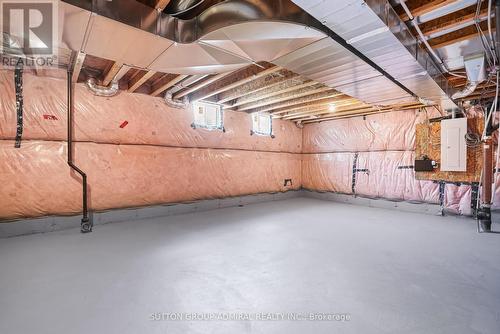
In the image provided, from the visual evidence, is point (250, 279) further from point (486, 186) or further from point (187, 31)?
point (486, 186)

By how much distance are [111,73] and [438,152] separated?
5766mm

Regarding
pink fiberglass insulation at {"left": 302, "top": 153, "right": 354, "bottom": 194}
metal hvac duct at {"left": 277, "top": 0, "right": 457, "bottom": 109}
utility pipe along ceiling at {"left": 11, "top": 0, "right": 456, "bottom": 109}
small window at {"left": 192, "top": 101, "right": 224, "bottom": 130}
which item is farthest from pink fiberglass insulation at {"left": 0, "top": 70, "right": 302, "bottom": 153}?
metal hvac duct at {"left": 277, "top": 0, "right": 457, "bottom": 109}

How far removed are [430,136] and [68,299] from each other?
5.89m

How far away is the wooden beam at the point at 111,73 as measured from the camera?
108 inches

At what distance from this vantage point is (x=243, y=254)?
8.12 ft

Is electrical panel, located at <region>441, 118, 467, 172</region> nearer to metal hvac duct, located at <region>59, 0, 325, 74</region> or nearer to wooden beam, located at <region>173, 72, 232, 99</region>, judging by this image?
metal hvac duct, located at <region>59, 0, 325, 74</region>

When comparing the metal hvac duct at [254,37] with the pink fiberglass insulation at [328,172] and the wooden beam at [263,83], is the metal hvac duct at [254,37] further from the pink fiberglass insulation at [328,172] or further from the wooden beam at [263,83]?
the pink fiberglass insulation at [328,172]

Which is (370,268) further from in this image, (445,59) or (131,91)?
(131,91)

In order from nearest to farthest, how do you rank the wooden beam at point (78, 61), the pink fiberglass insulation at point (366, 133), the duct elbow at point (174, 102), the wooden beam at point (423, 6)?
the wooden beam at point (423, 6) < the wooden beam at point (78, 61) < the duct elbow at point (174, 102) < the pink fiberglass insulation at point (366, 133)

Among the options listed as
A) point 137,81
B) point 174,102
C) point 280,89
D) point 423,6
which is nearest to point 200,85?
point 137,81

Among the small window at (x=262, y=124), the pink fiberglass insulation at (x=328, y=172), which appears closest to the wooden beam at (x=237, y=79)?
the small window at (x=262, y=124)

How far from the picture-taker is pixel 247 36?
175 centimetres

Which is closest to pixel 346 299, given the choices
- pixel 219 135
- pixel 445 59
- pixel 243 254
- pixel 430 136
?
pixel 243 254
